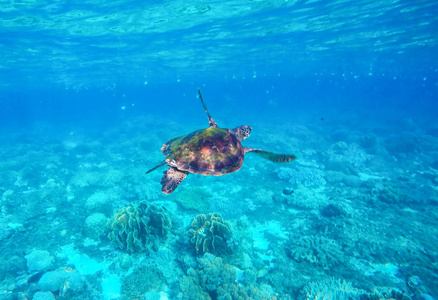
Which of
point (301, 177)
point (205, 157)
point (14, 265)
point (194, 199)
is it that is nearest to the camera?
point (205, 157)

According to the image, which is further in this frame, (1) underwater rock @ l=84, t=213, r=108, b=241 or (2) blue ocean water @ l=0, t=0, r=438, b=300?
(1) underwater rock @ l=84, t=213, r=108, b=241

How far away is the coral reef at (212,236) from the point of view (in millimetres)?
7359

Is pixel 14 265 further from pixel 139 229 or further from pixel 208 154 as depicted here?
pixel 208 154

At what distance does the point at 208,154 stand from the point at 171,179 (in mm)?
1132

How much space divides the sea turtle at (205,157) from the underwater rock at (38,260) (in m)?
7.00

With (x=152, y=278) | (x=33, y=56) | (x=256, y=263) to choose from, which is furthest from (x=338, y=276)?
(x=33, y=56)

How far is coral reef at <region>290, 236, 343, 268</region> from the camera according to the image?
7.79 meters

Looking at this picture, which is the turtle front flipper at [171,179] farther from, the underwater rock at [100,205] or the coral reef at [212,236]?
the underwater rock at [100,205]

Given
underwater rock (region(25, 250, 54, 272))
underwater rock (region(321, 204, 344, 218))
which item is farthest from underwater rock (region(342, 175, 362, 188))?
underwater rock (region(25, 250, 54, 272))

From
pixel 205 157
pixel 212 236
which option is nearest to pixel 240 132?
pixel 205 157

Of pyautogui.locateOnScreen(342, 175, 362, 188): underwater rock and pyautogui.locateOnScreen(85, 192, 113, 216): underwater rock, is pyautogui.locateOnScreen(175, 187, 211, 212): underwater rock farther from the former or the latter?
pyautogui.locateOnScreen(342, 175, 362, 188): underwater rock

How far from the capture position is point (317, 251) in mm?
8062

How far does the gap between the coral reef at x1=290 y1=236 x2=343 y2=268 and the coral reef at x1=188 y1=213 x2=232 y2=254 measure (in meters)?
2.95

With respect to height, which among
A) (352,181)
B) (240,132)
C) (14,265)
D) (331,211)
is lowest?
(352,181)
